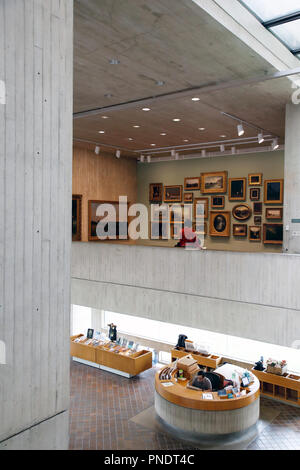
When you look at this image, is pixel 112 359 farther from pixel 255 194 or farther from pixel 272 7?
pixel 272 7

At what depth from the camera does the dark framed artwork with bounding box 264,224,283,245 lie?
49.9 ft

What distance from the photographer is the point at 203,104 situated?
32.7 feet

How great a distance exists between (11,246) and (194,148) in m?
13.7

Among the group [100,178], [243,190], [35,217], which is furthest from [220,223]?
[35,217]

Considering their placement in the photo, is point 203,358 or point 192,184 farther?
point 192,184

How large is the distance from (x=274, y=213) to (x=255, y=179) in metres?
1.55

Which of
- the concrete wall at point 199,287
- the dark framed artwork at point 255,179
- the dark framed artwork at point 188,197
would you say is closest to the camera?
the concrete wall at point 199,287

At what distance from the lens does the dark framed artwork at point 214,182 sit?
53.6 feet

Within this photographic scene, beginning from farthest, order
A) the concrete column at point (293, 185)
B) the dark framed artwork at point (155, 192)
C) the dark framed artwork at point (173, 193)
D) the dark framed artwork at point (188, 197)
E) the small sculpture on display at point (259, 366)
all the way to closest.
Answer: the dark framed artwork at point (155, 192), the dark framed artwork at point (173, 193), the dark framed artwork at point (188, 197), the small sculpture on display at point (259, 366), the concrete column at point (293, 185)

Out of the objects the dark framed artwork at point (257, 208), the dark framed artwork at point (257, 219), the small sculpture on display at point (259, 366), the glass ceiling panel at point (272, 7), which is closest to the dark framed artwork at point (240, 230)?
the dark framed artwork at point (257, 219)

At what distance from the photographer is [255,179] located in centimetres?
1545

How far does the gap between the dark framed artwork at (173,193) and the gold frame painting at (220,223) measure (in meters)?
1.87

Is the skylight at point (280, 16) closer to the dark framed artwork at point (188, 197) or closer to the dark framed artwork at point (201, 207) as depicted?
the dark framed artwork at point (201, 207)
